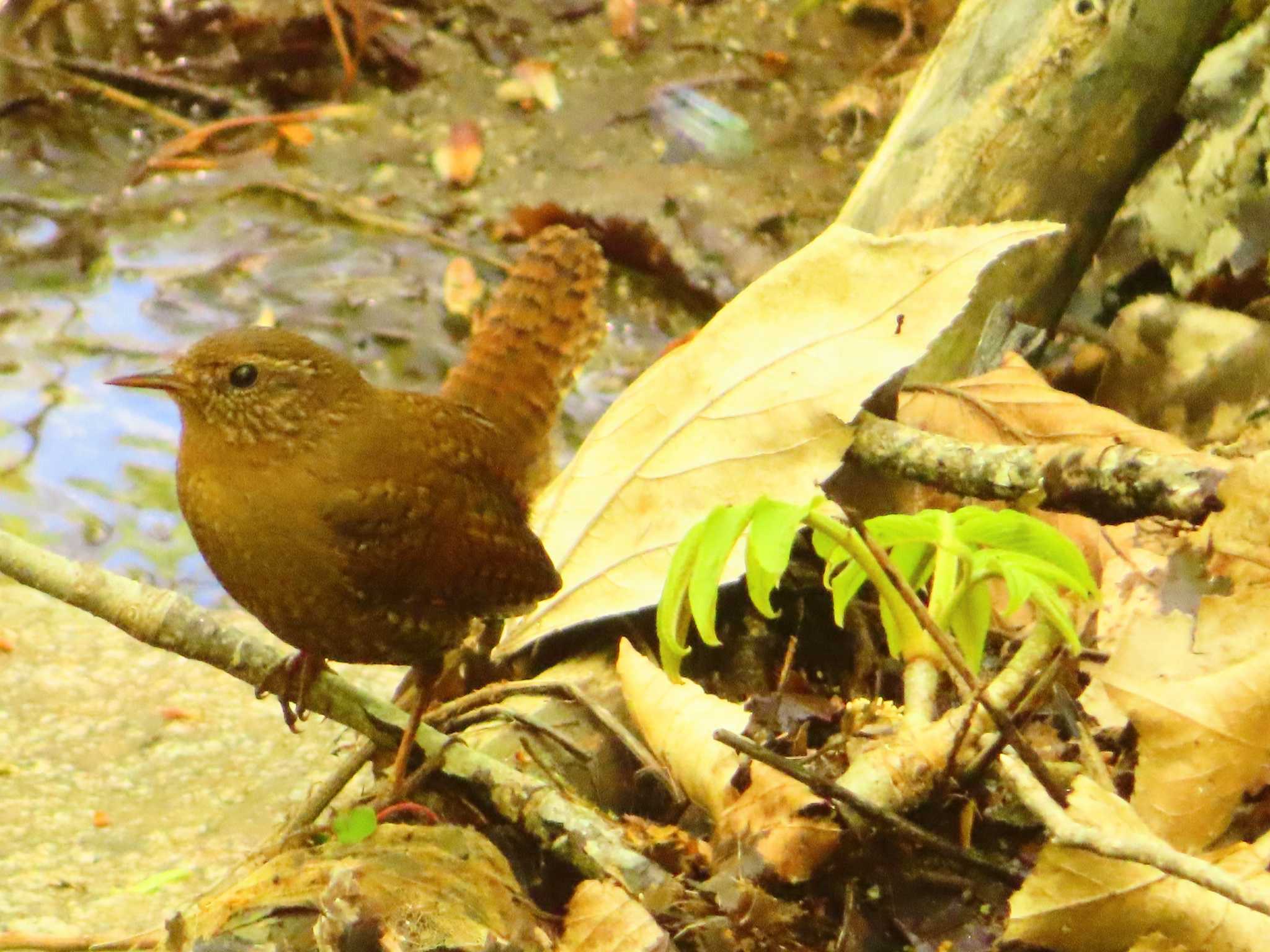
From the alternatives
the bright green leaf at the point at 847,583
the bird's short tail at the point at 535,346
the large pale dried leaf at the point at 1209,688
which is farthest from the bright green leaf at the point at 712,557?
the bird's short tail at the point at 535,346

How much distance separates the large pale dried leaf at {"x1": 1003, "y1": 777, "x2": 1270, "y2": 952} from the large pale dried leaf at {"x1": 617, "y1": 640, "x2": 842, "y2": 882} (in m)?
0.28

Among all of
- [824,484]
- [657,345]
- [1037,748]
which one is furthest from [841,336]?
[657,345]

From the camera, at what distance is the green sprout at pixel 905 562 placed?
1576 millimetres

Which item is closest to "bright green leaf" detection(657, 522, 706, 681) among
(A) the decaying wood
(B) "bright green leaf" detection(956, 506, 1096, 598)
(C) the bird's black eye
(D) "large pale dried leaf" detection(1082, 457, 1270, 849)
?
(B) "bright green leaf" detection(956, 506, 1096, 598)

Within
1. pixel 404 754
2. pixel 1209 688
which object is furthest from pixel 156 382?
pixel 1209 688

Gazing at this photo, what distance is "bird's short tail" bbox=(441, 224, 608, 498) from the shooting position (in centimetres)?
314

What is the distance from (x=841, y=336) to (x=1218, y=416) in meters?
0.86

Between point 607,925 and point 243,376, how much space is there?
1.11m

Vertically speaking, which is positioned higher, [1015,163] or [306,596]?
[1015,163]

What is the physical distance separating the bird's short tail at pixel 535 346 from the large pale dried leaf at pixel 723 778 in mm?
897

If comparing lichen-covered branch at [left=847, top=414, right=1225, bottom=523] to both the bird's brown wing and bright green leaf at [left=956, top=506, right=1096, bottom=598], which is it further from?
the bird's brown wing

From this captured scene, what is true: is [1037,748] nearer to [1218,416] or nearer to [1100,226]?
[1218,416]

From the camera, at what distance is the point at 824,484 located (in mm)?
2576

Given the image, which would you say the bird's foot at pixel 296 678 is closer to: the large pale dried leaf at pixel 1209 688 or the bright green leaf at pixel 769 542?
the bright green leaf at pixel 769 542
